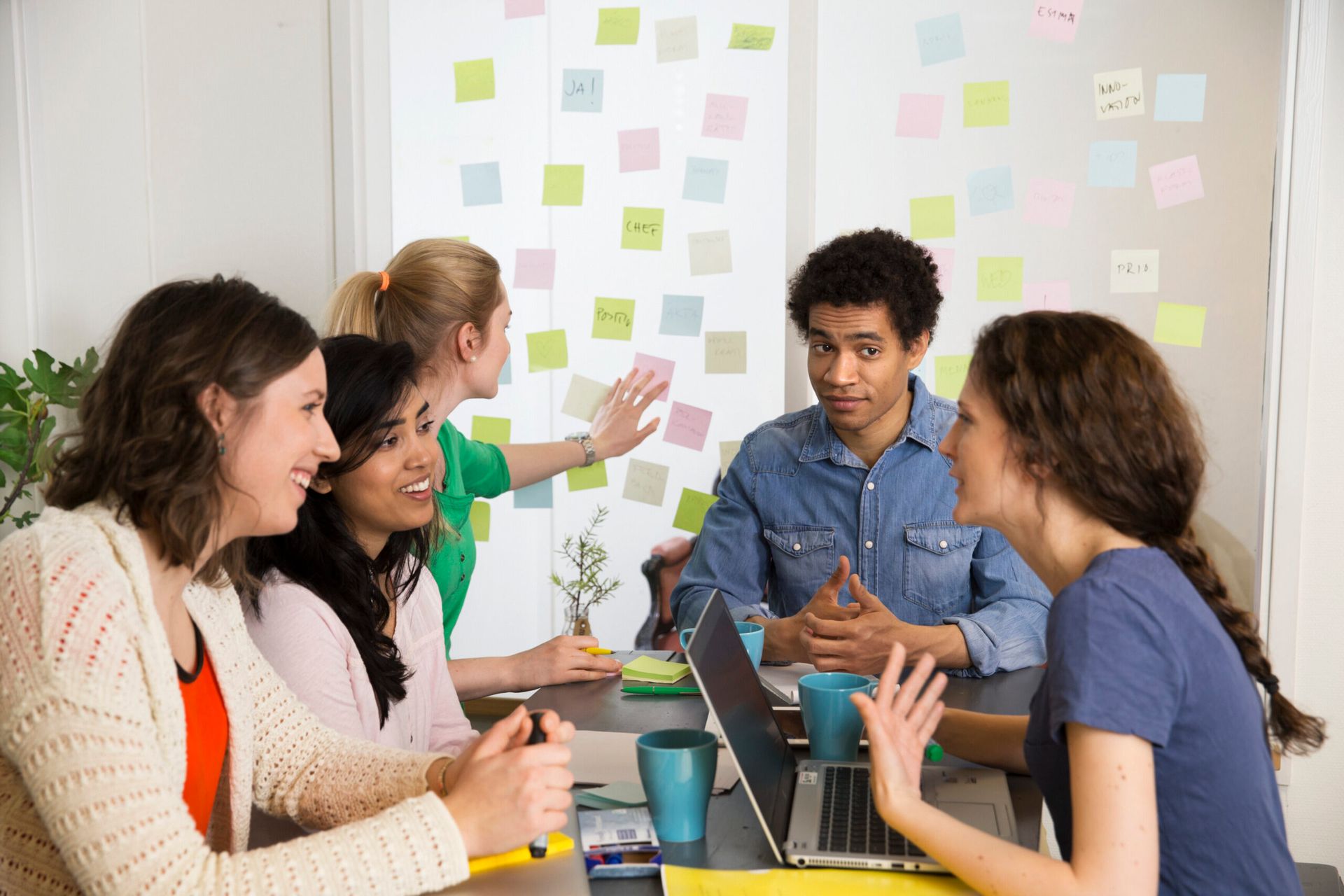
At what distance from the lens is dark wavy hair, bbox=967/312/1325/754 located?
1149 mm

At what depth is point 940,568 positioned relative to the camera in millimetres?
2160

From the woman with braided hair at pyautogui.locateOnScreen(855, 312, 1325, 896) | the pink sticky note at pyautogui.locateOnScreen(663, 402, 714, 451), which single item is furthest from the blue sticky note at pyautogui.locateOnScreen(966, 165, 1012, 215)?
the woman with braided hair at pyautogui.locateOnScreen(855, 312, 1325, 896)

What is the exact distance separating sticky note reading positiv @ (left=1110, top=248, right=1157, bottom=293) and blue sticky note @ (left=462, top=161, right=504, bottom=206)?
5.05 ft

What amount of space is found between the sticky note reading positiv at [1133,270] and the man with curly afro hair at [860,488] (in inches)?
25.7

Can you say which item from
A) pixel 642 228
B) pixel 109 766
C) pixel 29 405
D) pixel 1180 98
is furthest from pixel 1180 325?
pixel 29 405

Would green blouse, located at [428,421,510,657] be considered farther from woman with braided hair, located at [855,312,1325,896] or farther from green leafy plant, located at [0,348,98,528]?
woman with braided hair, located at [855,312,1325,896]

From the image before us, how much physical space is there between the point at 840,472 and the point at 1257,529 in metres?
1.13

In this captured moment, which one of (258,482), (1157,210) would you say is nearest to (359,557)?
(258,482)

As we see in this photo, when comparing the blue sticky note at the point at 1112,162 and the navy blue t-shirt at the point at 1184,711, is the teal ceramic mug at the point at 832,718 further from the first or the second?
the blue sticky note at the point at 1112,162

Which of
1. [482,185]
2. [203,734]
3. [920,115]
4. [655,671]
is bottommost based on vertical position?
[655,671]

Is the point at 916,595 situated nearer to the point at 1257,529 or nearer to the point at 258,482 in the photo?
the point at 1257,529

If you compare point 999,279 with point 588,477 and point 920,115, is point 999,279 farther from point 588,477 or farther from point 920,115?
point 588,477

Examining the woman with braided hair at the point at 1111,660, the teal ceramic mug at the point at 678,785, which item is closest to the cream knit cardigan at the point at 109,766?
the teal ceramic mug at the point at 678,785

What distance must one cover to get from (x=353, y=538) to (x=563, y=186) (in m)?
1.48
